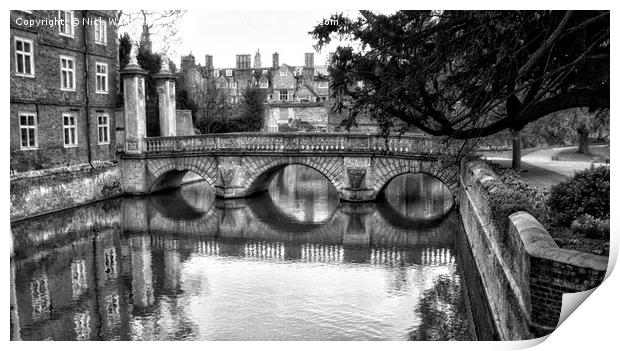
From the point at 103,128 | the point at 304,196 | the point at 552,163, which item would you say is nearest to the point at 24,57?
the point at 103,128

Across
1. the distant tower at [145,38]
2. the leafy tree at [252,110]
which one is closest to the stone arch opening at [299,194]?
the leafy tree at [252,110]

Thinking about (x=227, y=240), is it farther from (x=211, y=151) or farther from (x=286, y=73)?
(x=286, y=73)

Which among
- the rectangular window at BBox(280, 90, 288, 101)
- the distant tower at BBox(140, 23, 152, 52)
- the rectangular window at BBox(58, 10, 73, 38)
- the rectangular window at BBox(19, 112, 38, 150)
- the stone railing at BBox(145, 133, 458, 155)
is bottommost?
→ the stone railing at BBox(145, 133, 458, 155)

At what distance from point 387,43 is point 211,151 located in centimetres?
1855

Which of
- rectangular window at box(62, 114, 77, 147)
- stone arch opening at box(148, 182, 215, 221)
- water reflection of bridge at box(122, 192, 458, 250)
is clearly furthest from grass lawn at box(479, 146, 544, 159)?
rectangular window at box(62, 114, 77, 147)

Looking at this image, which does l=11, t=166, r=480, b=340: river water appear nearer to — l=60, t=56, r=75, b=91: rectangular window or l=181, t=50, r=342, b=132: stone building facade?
l=60, t=56, r=75, b=91: rectangular window

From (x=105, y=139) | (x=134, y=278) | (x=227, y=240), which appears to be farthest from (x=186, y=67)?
(x=134, y=278)

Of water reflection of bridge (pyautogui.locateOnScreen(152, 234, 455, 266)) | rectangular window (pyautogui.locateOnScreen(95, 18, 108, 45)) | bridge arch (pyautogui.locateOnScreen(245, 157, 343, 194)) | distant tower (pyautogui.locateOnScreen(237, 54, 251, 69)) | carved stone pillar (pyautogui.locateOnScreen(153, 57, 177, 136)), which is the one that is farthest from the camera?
distant tower (pyautogui.locateOnScreen(237, 54, 251, 69))

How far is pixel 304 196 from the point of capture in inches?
1162

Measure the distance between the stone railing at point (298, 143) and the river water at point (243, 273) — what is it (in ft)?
8.31

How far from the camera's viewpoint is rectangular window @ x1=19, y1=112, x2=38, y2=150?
71.4ft

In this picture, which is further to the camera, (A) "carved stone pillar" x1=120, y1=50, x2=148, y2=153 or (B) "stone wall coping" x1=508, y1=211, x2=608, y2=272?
(A) "carved stone pillar" x1=120, y1=50, x2=148, y2=153

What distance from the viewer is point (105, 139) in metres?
27.7

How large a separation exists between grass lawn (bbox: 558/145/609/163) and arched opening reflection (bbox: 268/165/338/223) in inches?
356
